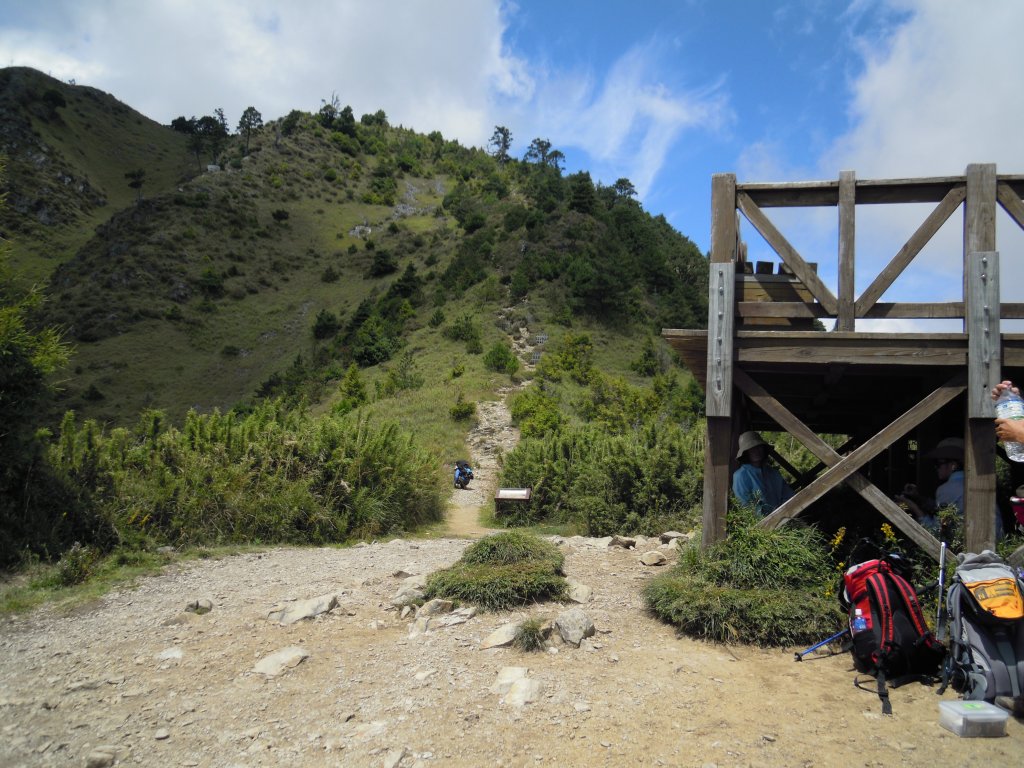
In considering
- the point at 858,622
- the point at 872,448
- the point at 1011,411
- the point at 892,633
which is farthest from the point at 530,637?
the point at 1011,411

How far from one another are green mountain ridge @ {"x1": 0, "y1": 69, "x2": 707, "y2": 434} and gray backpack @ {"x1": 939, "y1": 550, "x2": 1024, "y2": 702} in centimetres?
2345

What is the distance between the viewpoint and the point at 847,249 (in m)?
5.36

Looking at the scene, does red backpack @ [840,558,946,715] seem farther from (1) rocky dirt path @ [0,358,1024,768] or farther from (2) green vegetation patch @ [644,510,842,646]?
(2) green vegetation patch @ [644,510,842,646]

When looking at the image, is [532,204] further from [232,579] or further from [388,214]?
[232,579]

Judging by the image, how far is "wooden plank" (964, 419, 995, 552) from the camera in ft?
16.5

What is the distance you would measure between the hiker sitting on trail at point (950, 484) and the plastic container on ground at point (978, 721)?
199 centimetres

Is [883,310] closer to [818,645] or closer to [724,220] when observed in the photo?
Answer: [724,220]

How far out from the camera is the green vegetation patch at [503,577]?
604 centimetres

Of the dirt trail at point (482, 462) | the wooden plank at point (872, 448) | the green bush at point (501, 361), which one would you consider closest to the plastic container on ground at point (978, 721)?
the wooden plank at point (872, 448)

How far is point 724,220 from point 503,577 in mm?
3585

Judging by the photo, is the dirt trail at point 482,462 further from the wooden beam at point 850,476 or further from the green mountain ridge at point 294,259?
the wooden beam at point 850,476

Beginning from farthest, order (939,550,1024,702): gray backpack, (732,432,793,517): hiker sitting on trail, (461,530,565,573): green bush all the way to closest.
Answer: (461,530,565,573): green bush → (732,432,793,517): hiker sitting on trail → (939,550,1024,702): gray backpack

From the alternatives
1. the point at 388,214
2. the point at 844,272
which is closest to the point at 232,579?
the point at 844,272

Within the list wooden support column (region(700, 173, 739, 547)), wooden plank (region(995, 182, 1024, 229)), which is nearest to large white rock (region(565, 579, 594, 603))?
wooden support column (region(700, 173, 739, 547))
